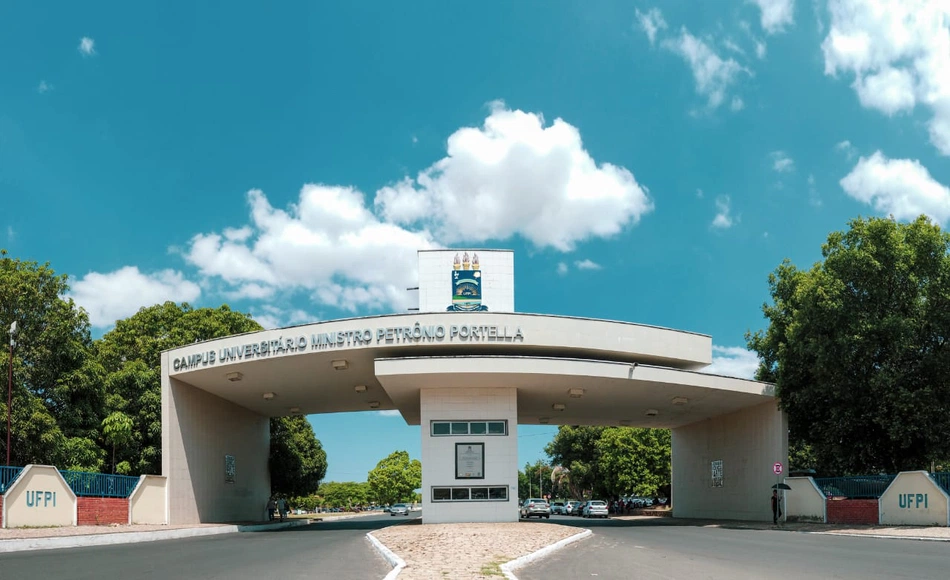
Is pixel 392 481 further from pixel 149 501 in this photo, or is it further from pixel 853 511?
pixel 853 511

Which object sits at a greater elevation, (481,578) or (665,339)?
(665,339)

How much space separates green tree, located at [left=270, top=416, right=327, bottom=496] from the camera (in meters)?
49.2

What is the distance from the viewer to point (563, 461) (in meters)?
74.5

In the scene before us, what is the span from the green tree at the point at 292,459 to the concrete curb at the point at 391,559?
96.8ft

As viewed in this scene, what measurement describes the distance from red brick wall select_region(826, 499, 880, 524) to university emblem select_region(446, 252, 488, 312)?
14461mm

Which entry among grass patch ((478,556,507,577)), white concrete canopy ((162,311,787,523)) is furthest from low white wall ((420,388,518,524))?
grass patch ((478,556,507,577))

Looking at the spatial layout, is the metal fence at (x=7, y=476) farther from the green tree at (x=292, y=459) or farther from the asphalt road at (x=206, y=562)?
the green tree at (x=292, y=459)

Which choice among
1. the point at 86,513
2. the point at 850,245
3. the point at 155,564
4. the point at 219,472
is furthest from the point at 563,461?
the point at 155,564

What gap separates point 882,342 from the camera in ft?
92.6

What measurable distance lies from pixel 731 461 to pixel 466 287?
15.1 meters

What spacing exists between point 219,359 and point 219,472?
8.66 meters

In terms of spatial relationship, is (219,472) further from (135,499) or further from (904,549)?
(904,549)

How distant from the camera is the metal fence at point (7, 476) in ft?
73.2

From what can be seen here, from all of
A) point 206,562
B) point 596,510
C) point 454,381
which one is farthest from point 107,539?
point 596,510
